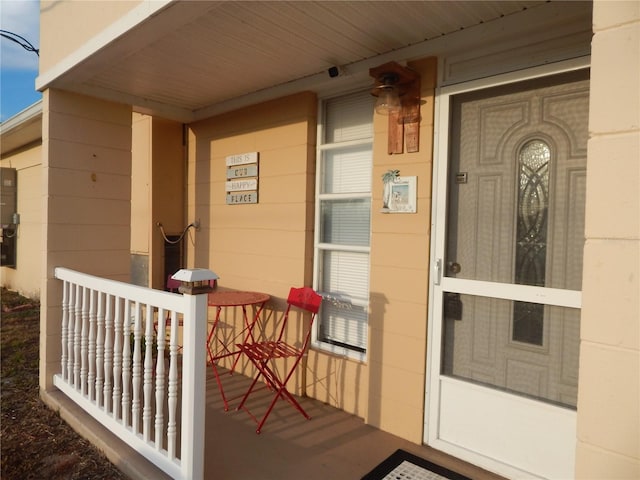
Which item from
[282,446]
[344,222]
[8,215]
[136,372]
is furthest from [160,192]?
[8,215]

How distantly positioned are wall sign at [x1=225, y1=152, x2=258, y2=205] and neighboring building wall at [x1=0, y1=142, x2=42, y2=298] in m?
5.04

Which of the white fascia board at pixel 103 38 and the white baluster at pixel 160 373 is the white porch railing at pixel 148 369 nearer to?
the white baluster at pixel 160 373

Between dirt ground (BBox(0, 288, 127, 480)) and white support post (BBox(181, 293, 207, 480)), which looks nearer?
white support post (BBox(181, 293, 207, 480))

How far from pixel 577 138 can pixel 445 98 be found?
0.80 metres

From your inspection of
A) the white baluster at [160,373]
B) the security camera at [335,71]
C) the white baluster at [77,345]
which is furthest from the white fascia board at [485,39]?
the white baluster at [77,345]

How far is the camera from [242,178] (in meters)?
3.93

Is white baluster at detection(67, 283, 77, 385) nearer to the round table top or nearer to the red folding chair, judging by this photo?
the round table top

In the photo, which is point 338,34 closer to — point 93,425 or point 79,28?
point 79,28

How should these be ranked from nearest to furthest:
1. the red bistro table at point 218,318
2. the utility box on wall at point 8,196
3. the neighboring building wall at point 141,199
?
the red bistro table at point 218,318
the neighboring building wall at point 141,199
the utility box on wall at point 8,196

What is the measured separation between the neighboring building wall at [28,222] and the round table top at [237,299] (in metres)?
5.38

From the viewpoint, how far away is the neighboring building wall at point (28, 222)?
7.31 meters

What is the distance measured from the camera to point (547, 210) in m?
2.28

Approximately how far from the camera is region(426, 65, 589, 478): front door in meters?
2.19

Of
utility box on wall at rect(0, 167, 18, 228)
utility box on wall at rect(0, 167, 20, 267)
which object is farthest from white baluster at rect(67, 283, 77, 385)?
utility box on wall at rect(0, 167, 18, 228)
